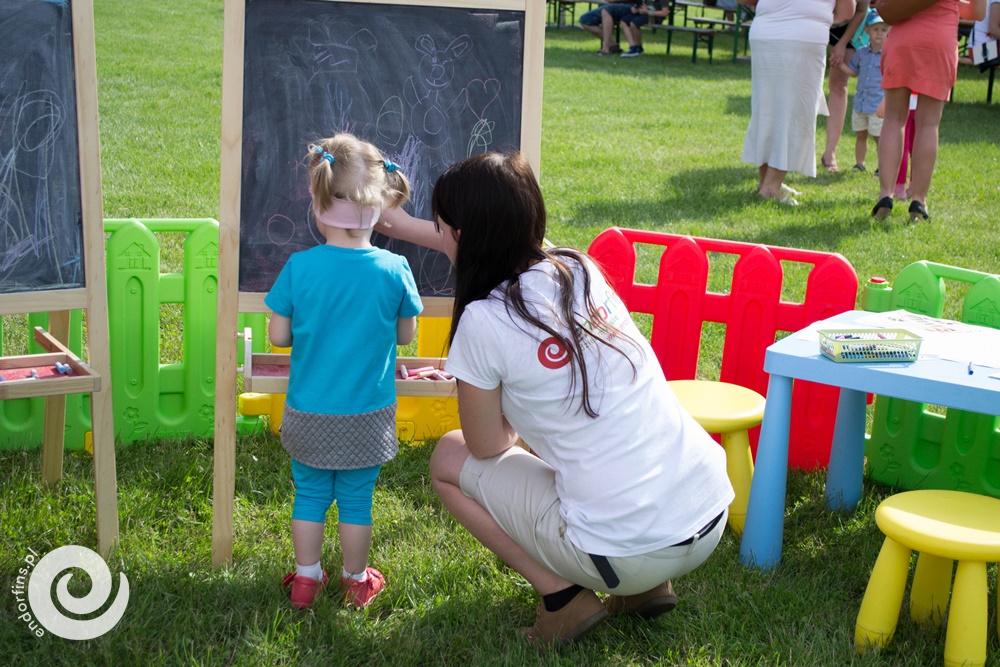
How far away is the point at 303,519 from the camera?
121 inches

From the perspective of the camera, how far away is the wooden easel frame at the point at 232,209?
3.08m

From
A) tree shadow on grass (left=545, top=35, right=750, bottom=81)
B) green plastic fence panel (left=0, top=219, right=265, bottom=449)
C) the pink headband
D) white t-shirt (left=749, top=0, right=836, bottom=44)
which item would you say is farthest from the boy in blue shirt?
the pink headband

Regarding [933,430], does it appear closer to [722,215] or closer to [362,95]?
[362,95]

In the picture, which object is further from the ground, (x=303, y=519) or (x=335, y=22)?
(x=335, y=22)

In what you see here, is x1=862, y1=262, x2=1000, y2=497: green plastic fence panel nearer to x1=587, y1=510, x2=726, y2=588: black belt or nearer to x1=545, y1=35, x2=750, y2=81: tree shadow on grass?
x1=587, y1=510, x2=726, y2=588: black belt

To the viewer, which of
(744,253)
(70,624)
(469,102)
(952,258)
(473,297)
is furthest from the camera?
(952,258)

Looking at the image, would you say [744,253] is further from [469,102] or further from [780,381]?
[469,102]

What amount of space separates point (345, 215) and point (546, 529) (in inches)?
40.0

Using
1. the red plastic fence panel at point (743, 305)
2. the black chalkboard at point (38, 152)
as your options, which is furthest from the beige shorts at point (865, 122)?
the black chalkboard at point (38, 152)

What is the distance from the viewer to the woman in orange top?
6840 mm

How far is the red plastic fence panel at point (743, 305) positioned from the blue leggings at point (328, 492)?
1.46 metres

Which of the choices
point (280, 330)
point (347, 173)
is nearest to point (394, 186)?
point (347, 173)

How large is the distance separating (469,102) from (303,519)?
4.64 ft

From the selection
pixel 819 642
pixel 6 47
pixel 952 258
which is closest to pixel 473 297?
pixel 819 642
